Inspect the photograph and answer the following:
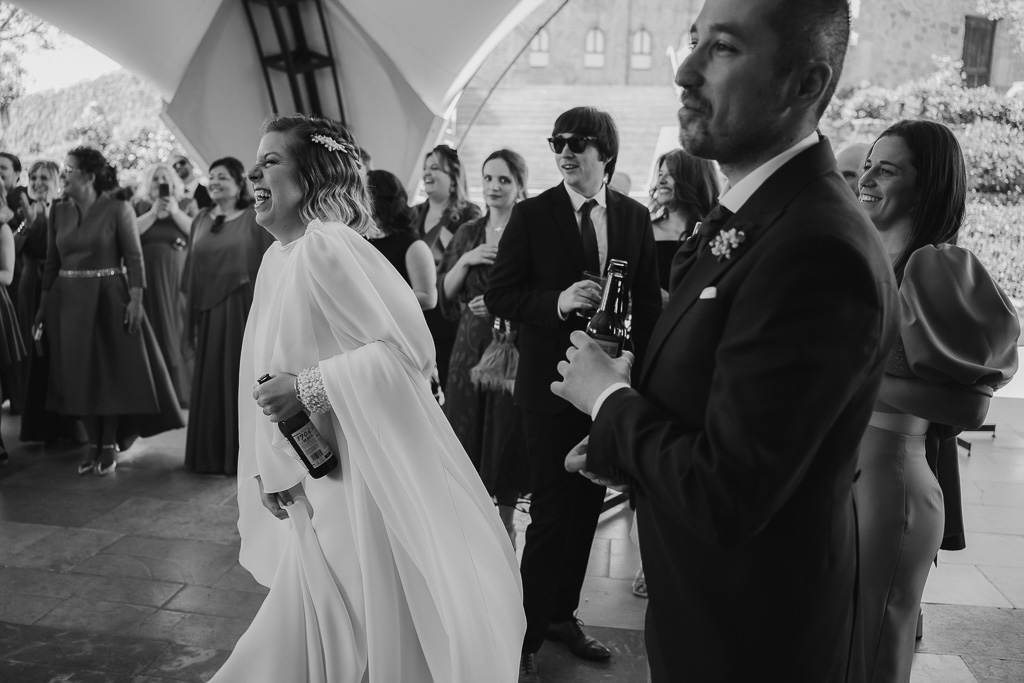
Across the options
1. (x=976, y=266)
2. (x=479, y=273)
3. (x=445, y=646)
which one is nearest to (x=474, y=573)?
(x=445, y=646)

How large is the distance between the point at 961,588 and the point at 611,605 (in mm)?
1958

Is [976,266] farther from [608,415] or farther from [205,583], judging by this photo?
[205,583]

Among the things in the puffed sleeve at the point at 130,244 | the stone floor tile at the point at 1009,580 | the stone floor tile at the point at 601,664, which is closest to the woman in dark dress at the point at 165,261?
the puffed sleeve at the point at 130,244

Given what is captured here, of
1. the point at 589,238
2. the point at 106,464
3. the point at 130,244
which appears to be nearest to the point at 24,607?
the point at 106,464

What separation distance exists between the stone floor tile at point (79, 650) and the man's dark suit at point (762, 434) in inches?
109

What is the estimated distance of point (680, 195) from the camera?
493 cm

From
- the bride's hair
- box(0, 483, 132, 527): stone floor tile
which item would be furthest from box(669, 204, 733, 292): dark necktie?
box(0, 483, 132, 527): stone floor tile

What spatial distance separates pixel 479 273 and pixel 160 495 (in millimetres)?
2817

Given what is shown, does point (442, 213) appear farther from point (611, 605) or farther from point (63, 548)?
point (63, 548)

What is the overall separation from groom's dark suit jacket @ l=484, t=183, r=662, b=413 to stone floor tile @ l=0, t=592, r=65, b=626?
2.49 m

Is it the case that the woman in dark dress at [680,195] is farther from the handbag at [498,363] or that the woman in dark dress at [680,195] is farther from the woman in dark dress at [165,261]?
the woman in dark dress at [165,261]

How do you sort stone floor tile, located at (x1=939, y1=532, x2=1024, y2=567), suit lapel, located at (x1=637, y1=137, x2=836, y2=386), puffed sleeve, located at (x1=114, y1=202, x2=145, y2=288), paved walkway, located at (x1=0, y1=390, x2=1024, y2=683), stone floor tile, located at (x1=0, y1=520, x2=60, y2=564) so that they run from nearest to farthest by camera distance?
1. suit lapel, located at (x1=637, y1=137, x2=836, y2=386)
2. paved walkway, located at (x1=0, y1=390, x2=1024, y2=683)
3. stone floor tile, located at (x1=0, y1=520, x2=60, y2=564)
4. stone floor tile, located at (x1=939, y1=532, x2=1024, y2=567)
5. puffed sleeve, located at (x1=114, y1=202, x2=145, y2=288)

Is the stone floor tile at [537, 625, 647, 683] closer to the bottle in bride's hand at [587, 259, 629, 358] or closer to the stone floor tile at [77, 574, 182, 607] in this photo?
the bottle in bride's hand at [587, 259, 629, 358]

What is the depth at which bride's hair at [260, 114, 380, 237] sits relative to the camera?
3084 millimetres
